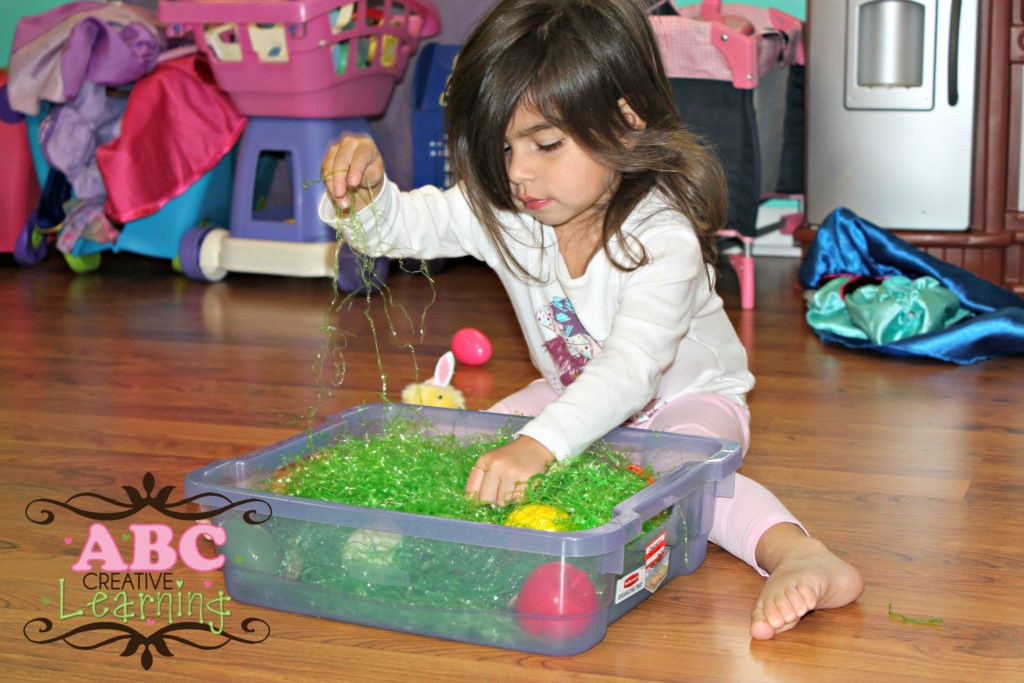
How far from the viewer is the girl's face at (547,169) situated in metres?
1.09

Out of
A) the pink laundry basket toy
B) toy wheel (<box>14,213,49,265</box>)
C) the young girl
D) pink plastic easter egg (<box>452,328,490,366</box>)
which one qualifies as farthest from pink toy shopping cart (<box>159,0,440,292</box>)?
the young girl

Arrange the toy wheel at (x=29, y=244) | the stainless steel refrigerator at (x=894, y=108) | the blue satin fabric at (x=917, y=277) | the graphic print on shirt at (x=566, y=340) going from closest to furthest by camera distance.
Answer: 1. the graphic print on shirt at (x=566, y=340)
2. the blue satin fabric at (x=917, y=277)
3. the stainless steel refrigerator at (x=894, y=108)
4. the toy wheel at (x=29, y=244)

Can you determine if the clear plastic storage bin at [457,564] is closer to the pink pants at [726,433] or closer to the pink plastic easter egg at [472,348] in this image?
the pink pants at [726,433]

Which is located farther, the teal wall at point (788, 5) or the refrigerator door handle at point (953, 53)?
the teal wall at point (788, 5)

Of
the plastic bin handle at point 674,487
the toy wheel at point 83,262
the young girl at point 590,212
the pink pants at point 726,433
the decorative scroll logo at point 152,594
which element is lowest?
the toy wheel at point 83,262

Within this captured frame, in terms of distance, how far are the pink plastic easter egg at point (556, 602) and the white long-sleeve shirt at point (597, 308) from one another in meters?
0.12

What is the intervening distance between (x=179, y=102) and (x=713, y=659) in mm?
2003

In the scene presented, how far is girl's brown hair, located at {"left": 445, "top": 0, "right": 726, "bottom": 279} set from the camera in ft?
3.52

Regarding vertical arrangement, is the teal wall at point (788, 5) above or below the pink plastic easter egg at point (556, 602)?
above

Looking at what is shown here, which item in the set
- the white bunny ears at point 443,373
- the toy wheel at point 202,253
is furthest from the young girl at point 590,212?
the toy wheel at point 202,253

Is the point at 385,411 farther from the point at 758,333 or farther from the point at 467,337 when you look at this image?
the point at 758,333

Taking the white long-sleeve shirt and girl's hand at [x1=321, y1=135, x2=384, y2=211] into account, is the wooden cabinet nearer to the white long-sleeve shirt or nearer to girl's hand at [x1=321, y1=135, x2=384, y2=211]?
the white long-sleeve shirt

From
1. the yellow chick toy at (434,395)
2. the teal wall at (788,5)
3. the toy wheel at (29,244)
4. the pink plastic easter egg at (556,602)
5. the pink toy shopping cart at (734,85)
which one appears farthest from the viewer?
the toy wheel at (29,244)

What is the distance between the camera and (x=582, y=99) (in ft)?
3.54
